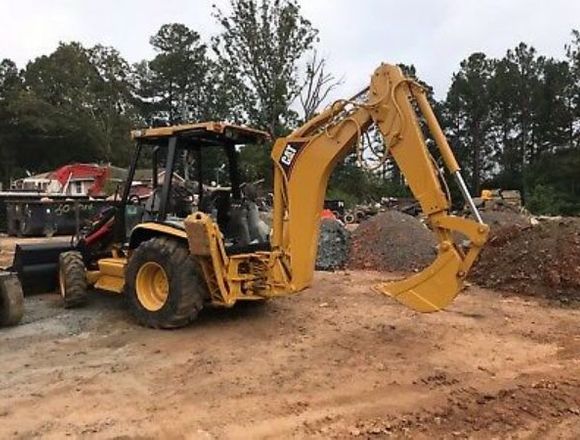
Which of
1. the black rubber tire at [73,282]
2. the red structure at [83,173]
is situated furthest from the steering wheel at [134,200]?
the red structure at [83,173]

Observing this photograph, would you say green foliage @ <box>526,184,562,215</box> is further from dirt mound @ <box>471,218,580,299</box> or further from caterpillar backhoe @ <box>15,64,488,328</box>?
caterpillar backhoe @ <box>15,64,488,328</box>

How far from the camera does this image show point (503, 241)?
1241cm

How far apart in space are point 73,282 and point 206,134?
8.34 ft

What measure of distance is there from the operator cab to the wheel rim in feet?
1.80

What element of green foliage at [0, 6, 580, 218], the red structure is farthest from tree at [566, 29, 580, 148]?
the red structure

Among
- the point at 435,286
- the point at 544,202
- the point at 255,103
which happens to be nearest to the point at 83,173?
the point at 255,103

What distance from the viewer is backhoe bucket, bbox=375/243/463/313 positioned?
18.8ft

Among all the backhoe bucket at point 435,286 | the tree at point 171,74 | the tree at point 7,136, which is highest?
the tree at point 171,74

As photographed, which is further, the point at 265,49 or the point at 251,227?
the point at 265,49

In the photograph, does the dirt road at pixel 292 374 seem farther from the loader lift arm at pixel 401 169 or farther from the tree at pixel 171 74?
the tree at pixel 171 74

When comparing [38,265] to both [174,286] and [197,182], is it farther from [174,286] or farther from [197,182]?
[174,286]

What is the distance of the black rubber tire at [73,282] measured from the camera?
8281 mm

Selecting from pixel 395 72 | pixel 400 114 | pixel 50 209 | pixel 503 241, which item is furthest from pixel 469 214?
pixel 50 209

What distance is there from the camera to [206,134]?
7703 mm
